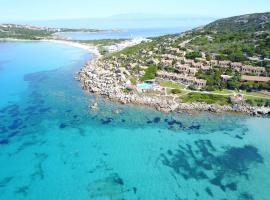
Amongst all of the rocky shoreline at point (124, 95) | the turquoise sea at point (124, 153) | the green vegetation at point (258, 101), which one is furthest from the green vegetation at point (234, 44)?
the turquoise sea at point (124, 153)

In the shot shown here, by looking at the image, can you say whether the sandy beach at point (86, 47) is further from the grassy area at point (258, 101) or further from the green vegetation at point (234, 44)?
the grassy area at point (258, 101)

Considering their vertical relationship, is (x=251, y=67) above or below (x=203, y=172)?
above

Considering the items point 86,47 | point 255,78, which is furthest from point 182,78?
point 86,47

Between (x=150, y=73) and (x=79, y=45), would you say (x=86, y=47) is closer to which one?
(x=79, y=45)

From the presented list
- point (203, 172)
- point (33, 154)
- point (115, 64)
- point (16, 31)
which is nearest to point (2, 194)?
point (33, 154)

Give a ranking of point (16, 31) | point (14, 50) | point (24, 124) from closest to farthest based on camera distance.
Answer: point (24, 124)
point (14, 50)
point (16, 31)

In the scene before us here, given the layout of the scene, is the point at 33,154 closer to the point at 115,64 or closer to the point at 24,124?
the point at 24,124
